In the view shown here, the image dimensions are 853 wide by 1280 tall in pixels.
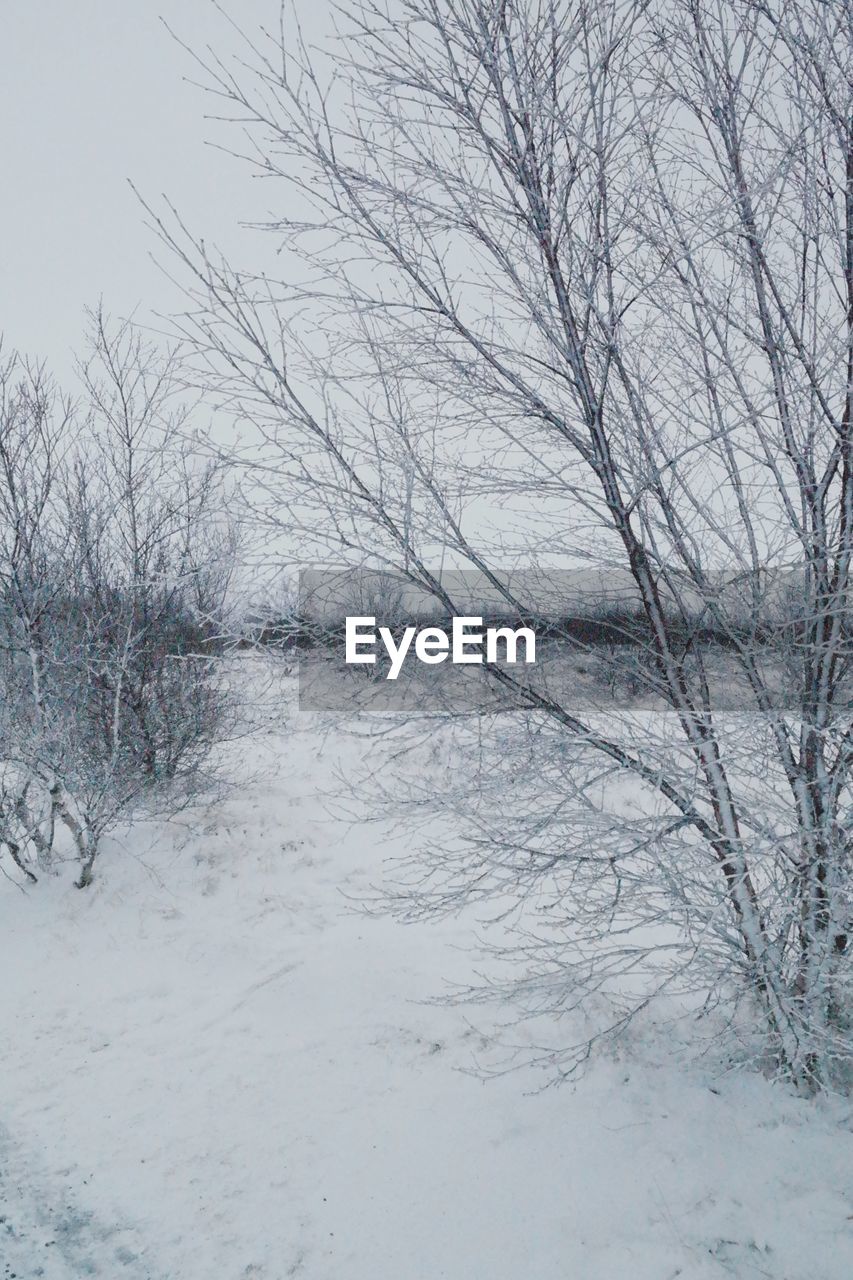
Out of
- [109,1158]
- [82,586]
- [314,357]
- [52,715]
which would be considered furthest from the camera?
[82,586]

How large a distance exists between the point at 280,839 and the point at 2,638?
11.3 ft

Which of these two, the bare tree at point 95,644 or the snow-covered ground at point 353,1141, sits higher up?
the bare tree at point 95,644

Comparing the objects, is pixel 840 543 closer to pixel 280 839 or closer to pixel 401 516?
pixel 401 516

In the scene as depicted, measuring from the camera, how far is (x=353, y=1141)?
12.4ft

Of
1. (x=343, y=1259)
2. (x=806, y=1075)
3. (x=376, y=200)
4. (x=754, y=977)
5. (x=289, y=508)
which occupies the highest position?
(x=376, y=200)

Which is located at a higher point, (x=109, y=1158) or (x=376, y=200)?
(x=376, y=200)

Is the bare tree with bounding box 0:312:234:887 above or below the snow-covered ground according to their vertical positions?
above

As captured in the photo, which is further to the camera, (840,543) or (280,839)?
(280,839)

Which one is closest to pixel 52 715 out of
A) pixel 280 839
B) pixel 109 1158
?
pixel 280 839

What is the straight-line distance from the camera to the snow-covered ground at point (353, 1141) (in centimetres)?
315

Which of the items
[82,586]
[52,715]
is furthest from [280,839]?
[82,586]

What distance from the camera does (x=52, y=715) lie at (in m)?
7.31

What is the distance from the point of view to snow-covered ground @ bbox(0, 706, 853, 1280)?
3146mm

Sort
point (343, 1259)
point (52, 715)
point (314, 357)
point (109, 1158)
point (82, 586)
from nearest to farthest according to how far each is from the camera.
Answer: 1. point (343, 1259)
2. point (314, 357)
3. point (109, 1158)
4. point (52, 715)
5. point (82, 586)
